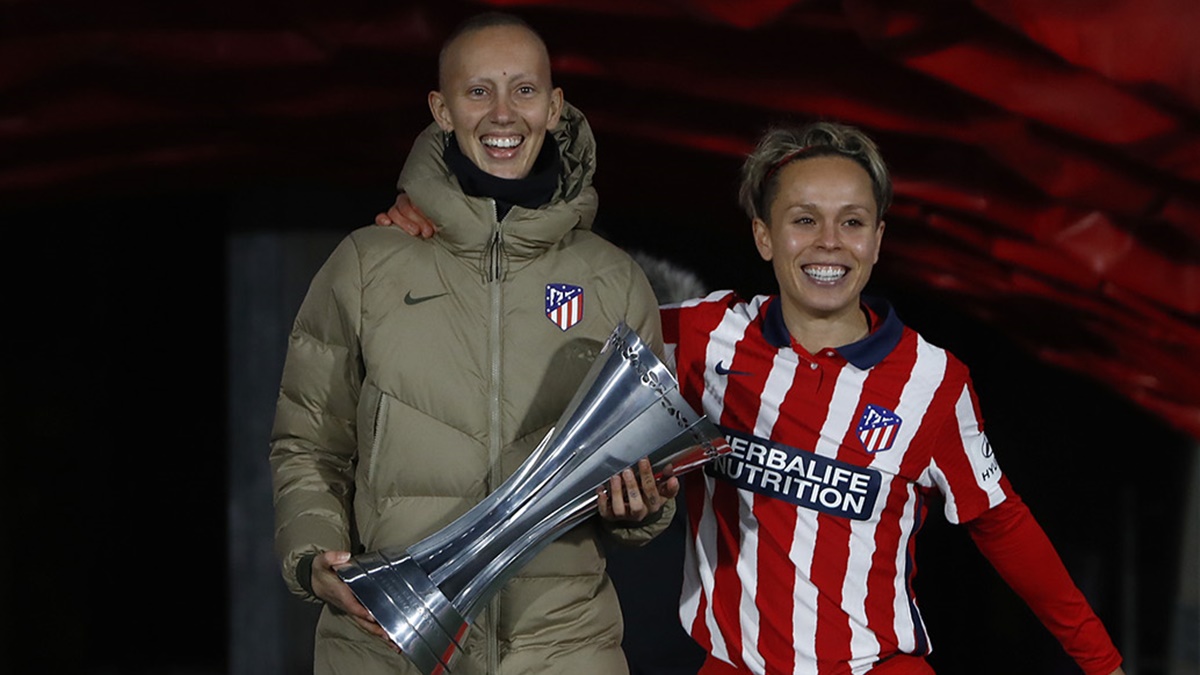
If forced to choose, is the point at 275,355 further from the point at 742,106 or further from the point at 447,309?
the point at 447,309

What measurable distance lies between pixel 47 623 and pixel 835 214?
6259 millimetres

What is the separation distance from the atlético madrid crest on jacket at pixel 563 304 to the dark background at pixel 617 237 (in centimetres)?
155

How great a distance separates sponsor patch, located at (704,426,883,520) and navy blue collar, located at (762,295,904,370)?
0.18 metres

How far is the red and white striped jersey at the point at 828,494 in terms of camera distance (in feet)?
7.54

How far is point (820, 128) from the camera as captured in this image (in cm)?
240

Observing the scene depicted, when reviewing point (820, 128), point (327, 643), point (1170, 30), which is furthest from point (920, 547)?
point (327, 643)

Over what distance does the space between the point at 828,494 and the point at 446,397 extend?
2.41 ft

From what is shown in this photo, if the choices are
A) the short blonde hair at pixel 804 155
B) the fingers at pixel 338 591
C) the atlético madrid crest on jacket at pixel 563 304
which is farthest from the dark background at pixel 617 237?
the fingers at pixel 338 591

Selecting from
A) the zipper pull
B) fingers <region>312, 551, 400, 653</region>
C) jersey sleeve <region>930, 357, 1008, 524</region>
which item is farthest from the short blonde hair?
fingers <region>312, 551, 400, 653</region>

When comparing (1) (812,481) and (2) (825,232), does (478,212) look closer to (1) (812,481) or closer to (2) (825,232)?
(2) (825,232)

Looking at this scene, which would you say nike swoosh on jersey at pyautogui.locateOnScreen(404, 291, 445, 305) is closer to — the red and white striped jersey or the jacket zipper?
the jacket zipper

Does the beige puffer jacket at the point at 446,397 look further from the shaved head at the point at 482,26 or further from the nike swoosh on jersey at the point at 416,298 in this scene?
the shaved head at the point at 482,26

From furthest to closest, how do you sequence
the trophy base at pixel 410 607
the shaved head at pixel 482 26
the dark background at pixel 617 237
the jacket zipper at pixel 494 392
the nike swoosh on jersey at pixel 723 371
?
1. the dark background at pixel 617 237
2. the nike swoosh on jersey at pixel 723 371
3. the shaved head at pixel 482 26
4. the jacket zipper at pixel 494 392
5. the trophy base at pixel 410 607

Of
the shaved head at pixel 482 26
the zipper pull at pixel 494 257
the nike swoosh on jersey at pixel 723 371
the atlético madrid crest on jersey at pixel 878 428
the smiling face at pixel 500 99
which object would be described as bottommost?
the atlético madrid crest on jersey at pixel 878 428
